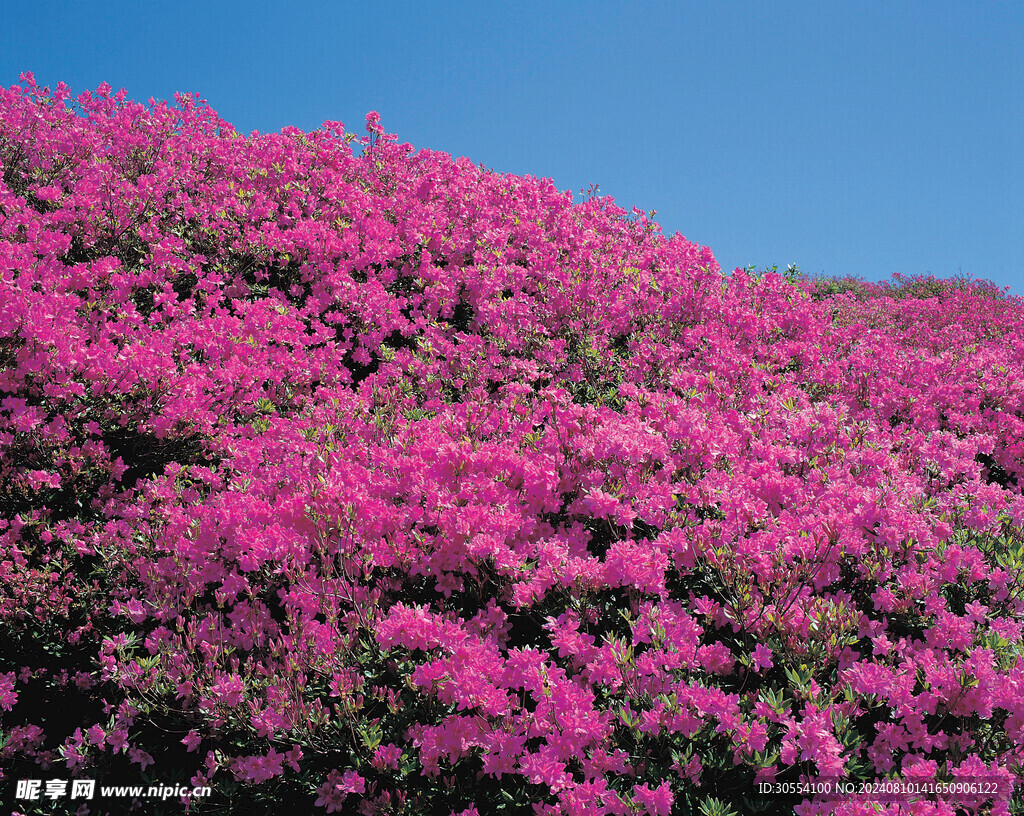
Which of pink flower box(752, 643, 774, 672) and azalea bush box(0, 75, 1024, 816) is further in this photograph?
pink flower box(752, 643, 774, 672)

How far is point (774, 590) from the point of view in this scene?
3688 mm

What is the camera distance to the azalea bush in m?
3.12

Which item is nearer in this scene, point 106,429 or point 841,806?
point 841,806

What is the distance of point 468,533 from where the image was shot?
157 inches

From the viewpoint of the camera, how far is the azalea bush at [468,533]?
3.12 metres

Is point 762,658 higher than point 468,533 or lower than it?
lower

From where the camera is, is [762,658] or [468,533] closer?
[762,658]

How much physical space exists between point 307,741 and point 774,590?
8.69 feet

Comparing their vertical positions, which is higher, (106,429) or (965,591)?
(106,429)

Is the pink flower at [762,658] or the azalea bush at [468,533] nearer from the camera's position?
the azalea bush at [468,533]

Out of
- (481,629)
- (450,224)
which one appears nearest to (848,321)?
(450,224)

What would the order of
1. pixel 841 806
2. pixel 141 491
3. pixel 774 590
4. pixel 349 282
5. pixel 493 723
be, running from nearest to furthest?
pixel 841 806
pixel 493 723
pixel 774 590
pixel 141 491
pixel 349 282

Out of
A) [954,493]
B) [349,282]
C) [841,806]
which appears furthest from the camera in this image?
[349,282]

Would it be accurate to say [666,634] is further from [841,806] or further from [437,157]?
[437,157]
